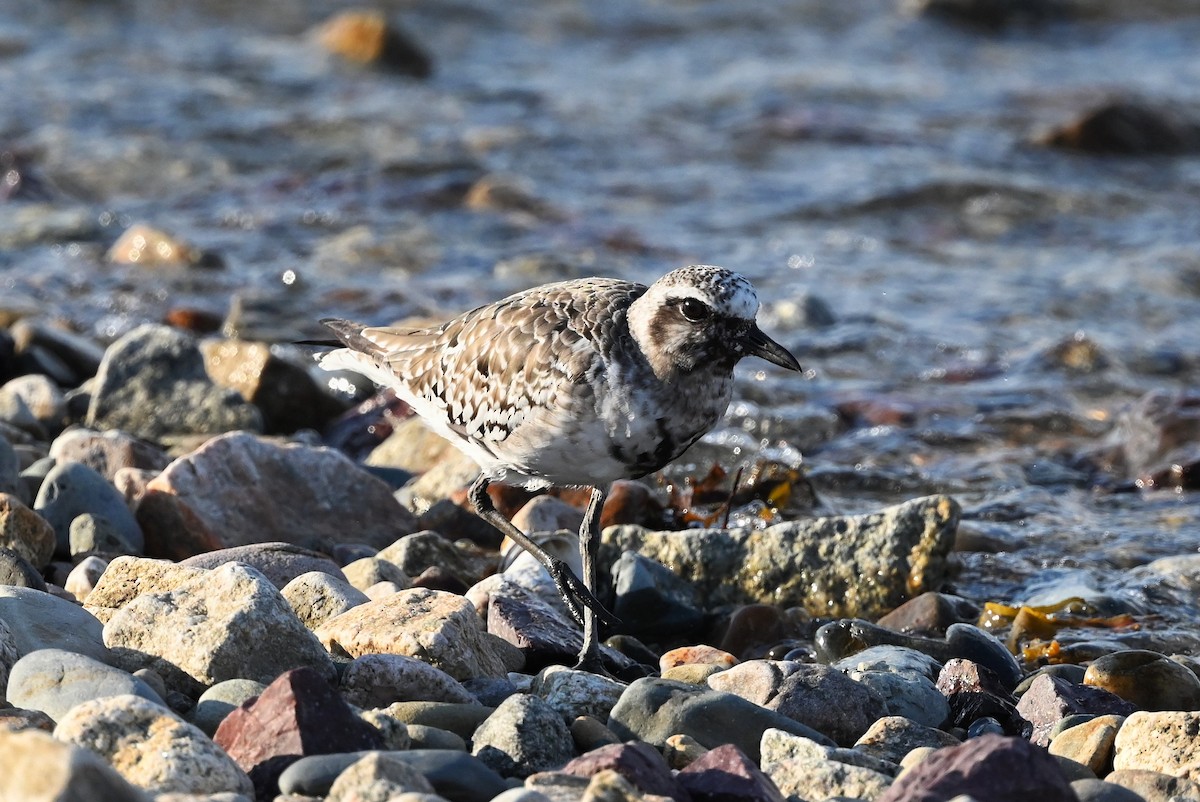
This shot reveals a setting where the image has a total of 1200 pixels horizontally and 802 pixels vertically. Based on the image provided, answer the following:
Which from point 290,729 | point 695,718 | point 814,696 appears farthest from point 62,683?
point 814,696

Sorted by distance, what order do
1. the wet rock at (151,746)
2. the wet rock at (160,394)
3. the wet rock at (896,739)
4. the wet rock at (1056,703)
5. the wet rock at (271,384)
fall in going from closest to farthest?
the wet rock at (151,746) → the wet rock at (896,739) → the wet rock at (1056,703) → the wet rock at (160,394) → the wet rock at (271,384)

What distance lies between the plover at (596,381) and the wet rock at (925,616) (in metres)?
1.45

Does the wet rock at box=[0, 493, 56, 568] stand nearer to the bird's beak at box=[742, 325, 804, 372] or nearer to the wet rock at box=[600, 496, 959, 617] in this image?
the wet rock at box=[600, 496, 959, 617]

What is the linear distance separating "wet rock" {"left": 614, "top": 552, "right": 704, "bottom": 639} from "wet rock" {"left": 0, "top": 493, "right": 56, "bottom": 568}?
98.0 inches

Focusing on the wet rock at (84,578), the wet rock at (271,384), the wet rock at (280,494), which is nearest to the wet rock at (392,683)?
the wet rock at (84,578)

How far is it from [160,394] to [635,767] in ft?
18.4

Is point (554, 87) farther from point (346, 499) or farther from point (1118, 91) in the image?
point (346, 499)

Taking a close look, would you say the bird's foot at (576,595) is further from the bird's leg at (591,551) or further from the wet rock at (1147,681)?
the wet rock at (1147,681)

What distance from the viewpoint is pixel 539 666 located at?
19.8ft

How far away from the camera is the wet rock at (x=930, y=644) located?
621 cm

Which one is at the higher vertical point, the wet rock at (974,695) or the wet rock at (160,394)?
the wet rock at (974,695)

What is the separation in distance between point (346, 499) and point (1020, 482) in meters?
3.97

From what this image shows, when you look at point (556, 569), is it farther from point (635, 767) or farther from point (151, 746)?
point (151, 746)

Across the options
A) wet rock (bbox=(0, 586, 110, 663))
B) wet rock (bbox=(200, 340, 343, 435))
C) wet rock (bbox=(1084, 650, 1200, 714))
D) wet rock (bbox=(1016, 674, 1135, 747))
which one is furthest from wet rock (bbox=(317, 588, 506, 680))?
wet rock (bbox=(200, 340, 343, 435))
